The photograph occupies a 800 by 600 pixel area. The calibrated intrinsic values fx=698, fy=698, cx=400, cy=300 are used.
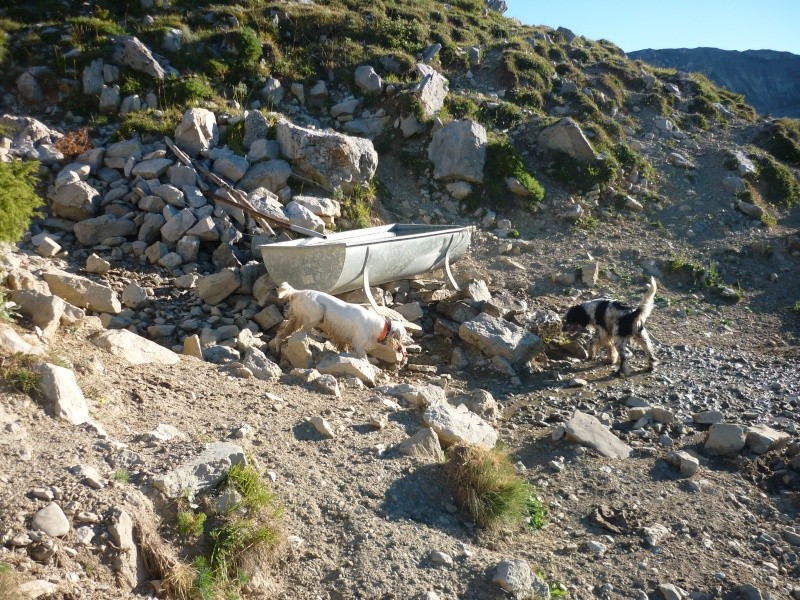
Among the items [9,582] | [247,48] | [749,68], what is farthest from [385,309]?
[749,68]

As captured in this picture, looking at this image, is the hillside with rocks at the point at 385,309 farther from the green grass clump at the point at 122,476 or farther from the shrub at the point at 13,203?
the shrub at the point at 13,203

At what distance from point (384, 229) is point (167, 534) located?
7.65 meters

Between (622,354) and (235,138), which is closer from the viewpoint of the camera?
(622,354)

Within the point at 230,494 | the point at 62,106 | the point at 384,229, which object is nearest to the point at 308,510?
the point at 230,494

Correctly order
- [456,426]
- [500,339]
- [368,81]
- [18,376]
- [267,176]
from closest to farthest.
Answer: [18,376], [456,426], [500,339], [267,176], [368,81]

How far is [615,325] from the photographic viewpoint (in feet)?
29.0

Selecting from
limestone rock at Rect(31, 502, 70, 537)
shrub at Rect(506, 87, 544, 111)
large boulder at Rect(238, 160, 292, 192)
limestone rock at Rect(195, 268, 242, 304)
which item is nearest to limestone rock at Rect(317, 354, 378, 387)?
limestone rock at Rect(195, 268, 242, 304)

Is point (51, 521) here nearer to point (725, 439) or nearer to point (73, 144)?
point (725, 439)

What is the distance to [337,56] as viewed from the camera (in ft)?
49.4

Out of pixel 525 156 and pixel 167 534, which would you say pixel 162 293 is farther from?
pixel 525 156

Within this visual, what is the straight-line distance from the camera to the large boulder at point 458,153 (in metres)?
13.1

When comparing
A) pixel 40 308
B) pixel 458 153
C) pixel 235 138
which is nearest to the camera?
pixel 40 308

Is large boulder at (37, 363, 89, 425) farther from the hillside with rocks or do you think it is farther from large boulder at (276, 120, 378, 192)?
large boulder at (276, 120, 378, 192)

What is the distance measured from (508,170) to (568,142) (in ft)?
5.71
